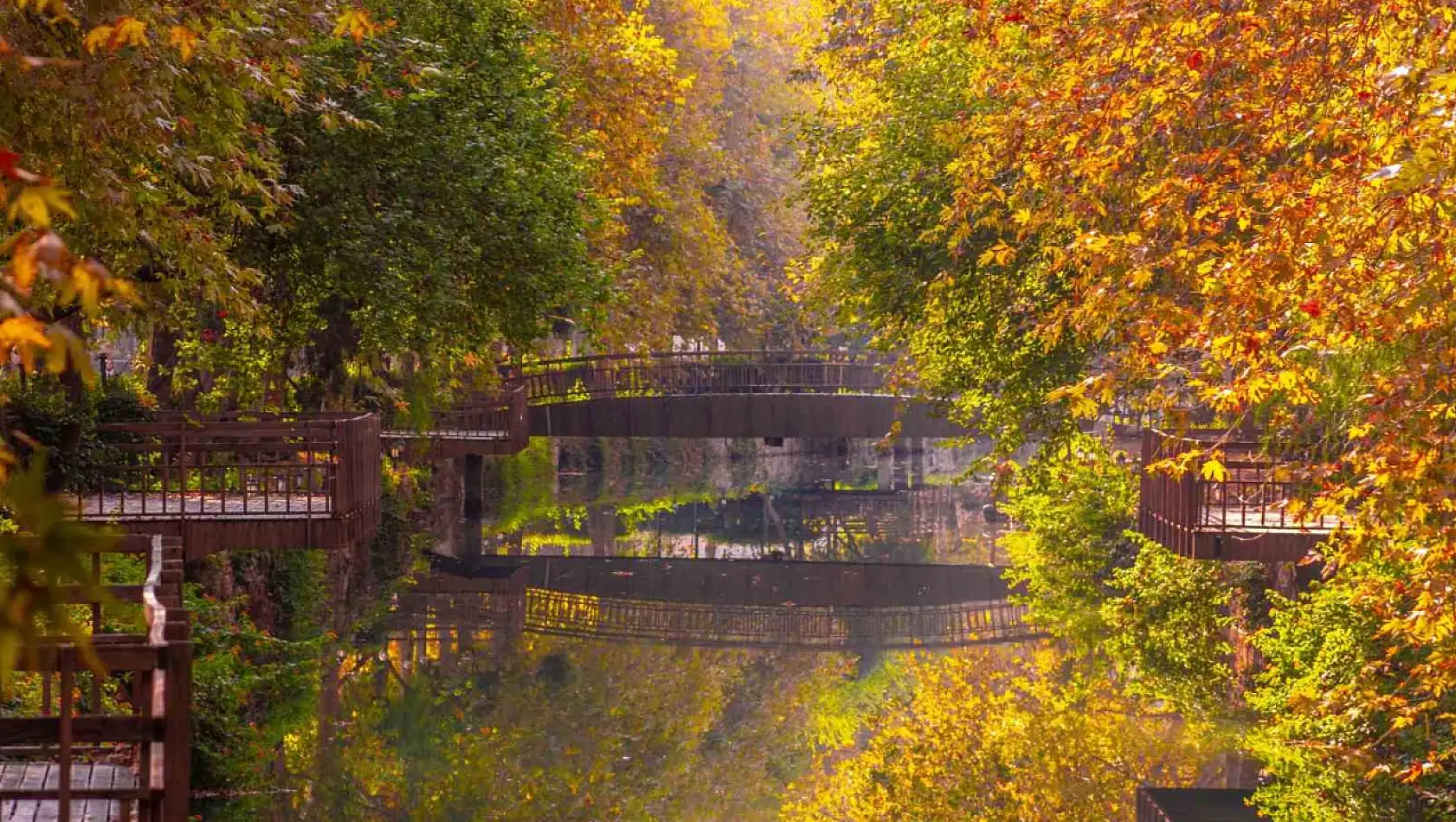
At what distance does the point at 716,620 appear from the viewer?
28.4 meters

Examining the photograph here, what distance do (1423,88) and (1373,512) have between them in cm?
256

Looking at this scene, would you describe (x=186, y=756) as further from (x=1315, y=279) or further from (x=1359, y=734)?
(x=1359, y=734)

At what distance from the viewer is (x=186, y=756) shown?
23.7ft

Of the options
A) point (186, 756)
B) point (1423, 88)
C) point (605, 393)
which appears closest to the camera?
point (186, 756)

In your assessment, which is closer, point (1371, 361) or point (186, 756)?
point (186, 756)

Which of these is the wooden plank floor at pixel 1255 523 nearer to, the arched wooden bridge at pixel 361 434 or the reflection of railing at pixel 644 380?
the arched wooden bridge at pixel 361 434

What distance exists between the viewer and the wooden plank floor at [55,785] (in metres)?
7.85

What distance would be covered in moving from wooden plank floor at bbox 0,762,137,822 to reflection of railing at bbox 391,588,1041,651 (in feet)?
53.6

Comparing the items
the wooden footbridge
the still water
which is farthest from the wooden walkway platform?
the wooden footbridge

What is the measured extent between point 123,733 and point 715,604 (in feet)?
78.5

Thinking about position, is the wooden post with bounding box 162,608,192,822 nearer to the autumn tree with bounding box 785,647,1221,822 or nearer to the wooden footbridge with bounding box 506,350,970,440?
the autumn tree with bounding box 785,647,1221,822

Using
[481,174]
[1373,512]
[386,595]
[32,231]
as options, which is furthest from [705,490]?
[32,231]

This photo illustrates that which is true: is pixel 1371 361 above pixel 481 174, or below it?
below

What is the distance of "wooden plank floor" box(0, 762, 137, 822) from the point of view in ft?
25.7
